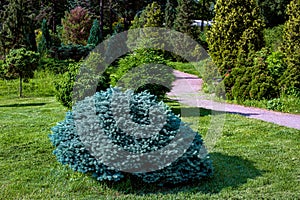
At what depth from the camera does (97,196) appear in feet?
11.5

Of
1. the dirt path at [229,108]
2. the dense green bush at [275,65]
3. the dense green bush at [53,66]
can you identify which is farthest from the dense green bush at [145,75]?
the dense green bush at [53,66]

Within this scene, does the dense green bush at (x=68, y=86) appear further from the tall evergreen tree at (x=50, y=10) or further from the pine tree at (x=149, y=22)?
the tall evergreen tree at (x=50, y=10)

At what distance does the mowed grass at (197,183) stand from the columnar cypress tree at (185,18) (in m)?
13.0

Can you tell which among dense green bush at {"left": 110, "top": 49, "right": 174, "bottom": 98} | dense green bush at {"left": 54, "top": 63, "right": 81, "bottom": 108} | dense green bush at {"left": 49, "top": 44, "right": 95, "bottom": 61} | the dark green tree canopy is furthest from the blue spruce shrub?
the dark green tree canopy

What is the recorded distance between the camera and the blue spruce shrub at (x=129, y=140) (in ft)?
11.8

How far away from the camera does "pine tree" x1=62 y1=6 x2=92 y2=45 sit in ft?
63.3

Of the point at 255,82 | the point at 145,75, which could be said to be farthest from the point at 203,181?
the point at 255,82

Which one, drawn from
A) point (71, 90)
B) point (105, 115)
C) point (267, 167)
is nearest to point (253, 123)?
point (267, 167)

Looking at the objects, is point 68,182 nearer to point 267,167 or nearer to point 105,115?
point 105,115

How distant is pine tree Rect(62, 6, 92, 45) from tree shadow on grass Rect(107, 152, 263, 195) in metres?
16.0

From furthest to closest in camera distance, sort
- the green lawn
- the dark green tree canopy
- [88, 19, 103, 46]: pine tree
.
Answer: the dark green tree canopy → [88, 19, 103, 46]: pine tree → the green lawn

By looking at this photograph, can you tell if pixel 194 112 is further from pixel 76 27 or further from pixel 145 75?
pixel 76 27

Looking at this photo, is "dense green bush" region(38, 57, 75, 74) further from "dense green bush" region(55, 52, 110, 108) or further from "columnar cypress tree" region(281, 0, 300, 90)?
"columnar cypress tree" region(281, 0, 300, 90)

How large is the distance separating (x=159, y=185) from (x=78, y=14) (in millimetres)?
17227
